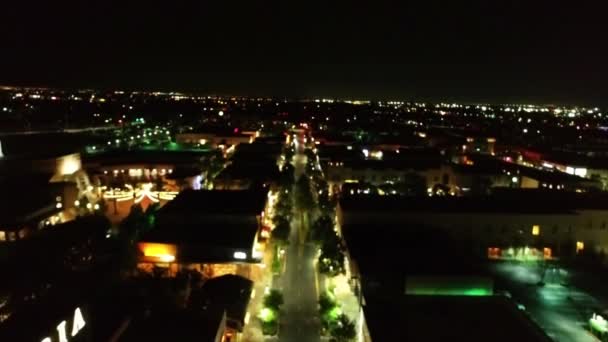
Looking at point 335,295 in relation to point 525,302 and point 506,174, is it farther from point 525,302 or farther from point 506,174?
point 506,174

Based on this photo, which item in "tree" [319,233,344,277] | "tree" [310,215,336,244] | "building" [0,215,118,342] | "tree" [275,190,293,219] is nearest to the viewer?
"building" [0,215,118,342]

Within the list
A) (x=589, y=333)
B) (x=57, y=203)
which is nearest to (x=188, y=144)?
(x=57, y=203)

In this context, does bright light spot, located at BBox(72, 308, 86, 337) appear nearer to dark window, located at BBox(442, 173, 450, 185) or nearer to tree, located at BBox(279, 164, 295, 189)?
tree, located at BBox(279, 164, 295, 189)

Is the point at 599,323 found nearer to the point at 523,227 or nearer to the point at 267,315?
the point at 523,227

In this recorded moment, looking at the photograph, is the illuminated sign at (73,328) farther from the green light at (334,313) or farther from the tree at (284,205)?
the tree at (284,205)

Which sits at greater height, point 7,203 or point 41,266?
point 7,203

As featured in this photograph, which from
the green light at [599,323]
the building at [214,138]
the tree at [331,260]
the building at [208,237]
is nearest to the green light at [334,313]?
the tree at [331,260]

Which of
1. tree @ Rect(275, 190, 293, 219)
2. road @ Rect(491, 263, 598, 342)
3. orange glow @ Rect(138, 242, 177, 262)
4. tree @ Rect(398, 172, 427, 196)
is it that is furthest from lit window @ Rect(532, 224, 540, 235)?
orange glow @ Rect(138, 242, 177, 262)
